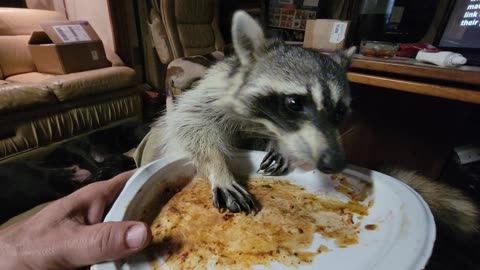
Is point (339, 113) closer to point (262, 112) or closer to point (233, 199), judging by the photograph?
point (262, 112)

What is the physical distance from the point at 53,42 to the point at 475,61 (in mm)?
2931

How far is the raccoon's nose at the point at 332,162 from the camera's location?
638 millimetres

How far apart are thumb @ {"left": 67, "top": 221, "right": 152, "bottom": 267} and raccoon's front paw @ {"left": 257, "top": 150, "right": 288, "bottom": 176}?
0.40 metres

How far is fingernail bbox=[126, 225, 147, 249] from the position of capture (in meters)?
0.50

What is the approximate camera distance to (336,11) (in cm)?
275

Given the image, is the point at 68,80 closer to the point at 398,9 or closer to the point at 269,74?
the point at 269,74

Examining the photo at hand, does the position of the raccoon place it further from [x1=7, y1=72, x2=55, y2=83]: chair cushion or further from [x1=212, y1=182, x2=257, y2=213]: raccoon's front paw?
[x1=7, y1=72, x2=55, y2=83]: chair cushion

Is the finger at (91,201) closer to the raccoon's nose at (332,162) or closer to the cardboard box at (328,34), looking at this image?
the raccoon's nose at (332,162)

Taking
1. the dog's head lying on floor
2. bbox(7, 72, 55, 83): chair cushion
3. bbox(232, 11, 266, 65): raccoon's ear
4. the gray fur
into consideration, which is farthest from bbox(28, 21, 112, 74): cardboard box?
bbox(232, 11, 266, 65): raccoon's ear

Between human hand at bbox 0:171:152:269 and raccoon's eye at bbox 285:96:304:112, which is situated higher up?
raccoon's eye at bbox 285:96:304:112

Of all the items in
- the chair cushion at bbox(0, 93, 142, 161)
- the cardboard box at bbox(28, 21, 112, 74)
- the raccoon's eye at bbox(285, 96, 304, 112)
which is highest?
the raccoon's eye at bbox(285, 96, 304, 112)

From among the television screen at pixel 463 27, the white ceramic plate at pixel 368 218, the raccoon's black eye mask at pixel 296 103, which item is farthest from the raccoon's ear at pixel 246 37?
the television screen at pixel 463 27

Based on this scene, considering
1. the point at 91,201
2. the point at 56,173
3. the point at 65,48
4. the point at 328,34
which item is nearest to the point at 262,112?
the point at 91,201

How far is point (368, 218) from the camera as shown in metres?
0.66
